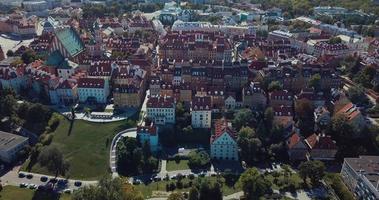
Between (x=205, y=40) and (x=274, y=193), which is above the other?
(x=205, y=40)

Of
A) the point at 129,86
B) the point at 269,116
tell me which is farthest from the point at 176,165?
the point at 129,86

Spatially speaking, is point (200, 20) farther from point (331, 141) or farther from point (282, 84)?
point (331, 141)


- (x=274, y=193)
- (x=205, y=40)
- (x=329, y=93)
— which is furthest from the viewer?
(x=205, y=40)

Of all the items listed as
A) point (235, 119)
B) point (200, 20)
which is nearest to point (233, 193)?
point (235, 119)

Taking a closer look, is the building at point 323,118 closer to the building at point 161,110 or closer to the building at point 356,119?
the building at point 356,119

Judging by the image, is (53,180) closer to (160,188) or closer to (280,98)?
(160,188)

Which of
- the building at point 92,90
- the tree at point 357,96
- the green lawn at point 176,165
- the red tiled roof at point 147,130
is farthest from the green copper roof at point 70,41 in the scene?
the tree at point 357,96

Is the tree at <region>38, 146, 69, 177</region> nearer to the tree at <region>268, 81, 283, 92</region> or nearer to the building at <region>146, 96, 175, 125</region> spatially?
the building at <region>146, 96, 175, 125</region>

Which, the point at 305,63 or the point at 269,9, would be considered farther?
the point at 269,9
